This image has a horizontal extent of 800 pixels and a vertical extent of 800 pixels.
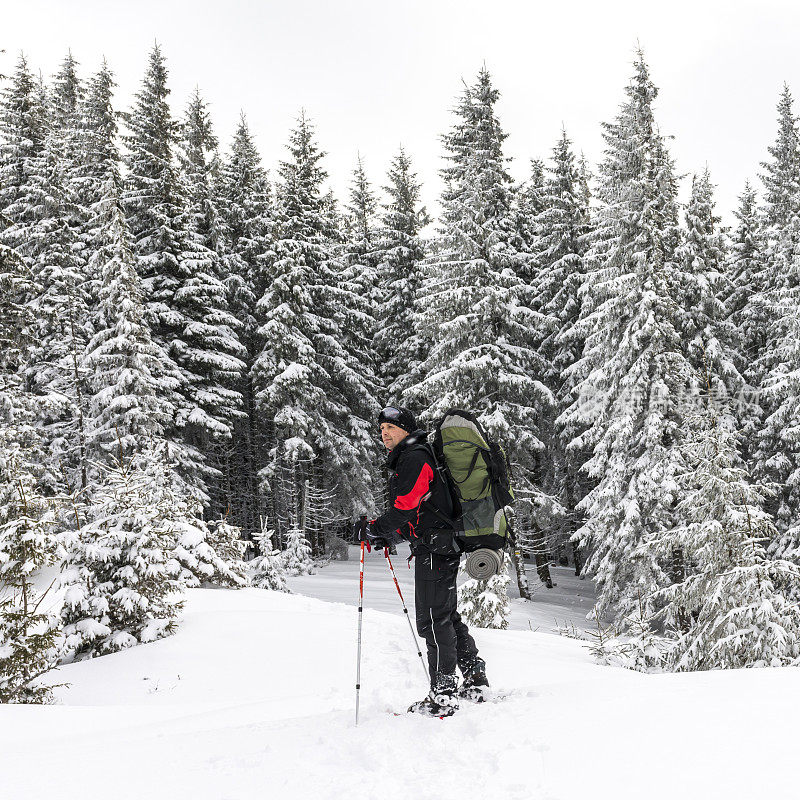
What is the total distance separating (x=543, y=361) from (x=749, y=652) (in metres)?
13.9

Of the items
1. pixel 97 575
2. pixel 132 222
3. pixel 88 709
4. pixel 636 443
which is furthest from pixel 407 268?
pixel 88 709

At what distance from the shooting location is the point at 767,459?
1925 cm

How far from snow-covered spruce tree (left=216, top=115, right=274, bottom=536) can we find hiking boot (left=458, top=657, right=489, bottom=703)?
68.4 feet

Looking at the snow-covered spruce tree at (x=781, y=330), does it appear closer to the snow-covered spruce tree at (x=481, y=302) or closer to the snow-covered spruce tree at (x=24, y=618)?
the snow-covered spruce tree at (x=481, y=302)

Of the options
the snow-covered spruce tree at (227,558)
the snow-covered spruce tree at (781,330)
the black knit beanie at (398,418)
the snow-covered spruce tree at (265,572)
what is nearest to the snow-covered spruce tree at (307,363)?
the snow-covered spruce tree at (265,572)

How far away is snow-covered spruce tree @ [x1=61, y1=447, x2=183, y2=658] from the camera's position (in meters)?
8.35

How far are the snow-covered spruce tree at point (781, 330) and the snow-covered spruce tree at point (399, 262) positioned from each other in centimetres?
1331

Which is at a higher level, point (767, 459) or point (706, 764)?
point (767, 459)

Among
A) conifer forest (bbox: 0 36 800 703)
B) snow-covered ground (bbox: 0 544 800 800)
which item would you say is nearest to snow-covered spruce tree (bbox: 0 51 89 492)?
conifer forest (bbox: 0 36 800 703)

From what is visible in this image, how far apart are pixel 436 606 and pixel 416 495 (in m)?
0.90

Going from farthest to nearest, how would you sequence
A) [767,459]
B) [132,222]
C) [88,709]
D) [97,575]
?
[132,222]
[767,459]
[97,575]
[88,709]

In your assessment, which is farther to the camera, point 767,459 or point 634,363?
point 767,459

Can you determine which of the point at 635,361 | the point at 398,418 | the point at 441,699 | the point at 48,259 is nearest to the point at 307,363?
the point at 48,259

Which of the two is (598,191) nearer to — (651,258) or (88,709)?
(651,258)
